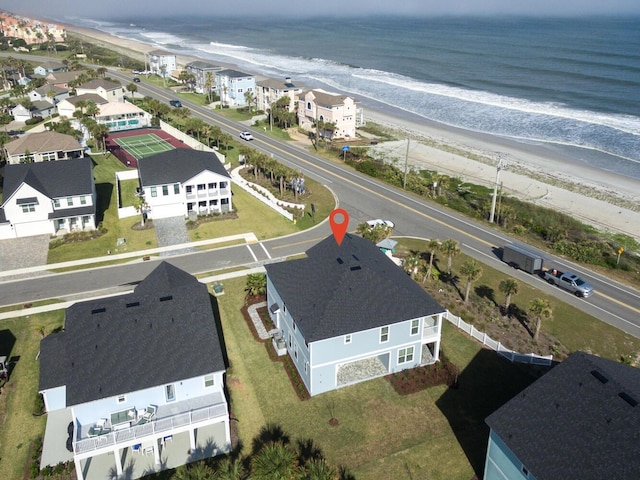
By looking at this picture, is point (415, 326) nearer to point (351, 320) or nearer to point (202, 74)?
point (351, 320)

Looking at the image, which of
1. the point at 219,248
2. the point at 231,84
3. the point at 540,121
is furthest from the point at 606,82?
the point at 219,248

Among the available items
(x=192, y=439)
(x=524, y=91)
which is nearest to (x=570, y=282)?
(x=192, y=439)

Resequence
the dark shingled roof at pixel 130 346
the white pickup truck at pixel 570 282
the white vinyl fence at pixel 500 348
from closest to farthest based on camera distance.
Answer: the dark shingled roof at pixel 130 346, the white vinyl fence at pixel 500 348, the white pickup truck at pixel 570 282

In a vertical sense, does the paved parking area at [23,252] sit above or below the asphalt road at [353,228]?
below

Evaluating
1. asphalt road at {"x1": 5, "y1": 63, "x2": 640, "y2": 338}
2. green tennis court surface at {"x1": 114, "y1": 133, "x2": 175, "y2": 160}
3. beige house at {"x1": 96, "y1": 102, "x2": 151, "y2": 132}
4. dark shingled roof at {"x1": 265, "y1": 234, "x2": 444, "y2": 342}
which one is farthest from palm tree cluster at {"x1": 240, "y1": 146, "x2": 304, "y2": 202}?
beige house at {"x1": 96, "y1": 102, "x2": 151, "y2": 132}

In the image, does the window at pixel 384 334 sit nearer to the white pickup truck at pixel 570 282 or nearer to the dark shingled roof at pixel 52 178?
the white pickup truck at pixel 570 282

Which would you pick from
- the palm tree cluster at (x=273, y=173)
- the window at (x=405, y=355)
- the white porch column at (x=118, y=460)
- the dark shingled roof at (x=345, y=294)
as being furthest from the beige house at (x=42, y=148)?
the window at (x=405, y=355)
